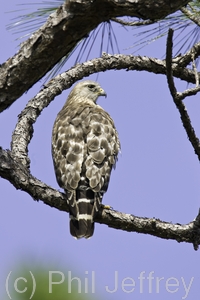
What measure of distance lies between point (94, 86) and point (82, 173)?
2.71m

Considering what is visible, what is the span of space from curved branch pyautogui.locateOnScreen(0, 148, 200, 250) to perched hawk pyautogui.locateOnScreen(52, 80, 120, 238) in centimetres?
34

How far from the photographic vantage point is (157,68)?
20.5 feet

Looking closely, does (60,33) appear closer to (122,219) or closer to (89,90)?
(122,219)

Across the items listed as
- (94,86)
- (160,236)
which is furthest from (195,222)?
(94,86)

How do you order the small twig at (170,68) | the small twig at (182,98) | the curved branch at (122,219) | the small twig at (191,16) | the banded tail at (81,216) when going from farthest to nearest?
1. the small twig at (191,16)
2. the banded tail at (81,216)
3. the curved branch at (122,219)
4. the small twig at (182,98)
5. the small twig at (170,68)

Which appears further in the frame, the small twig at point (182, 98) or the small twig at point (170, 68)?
the small twig at point (182, 98)

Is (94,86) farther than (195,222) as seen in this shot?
Yes

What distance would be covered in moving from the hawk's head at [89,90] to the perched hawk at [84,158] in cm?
119

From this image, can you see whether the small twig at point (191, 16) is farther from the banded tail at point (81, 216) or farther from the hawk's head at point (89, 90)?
the hawk's head at point (89, 90)

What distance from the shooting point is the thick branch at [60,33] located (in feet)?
10.00

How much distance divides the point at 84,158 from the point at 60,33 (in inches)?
99.9

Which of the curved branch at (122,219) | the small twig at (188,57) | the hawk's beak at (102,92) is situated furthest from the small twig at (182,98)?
the hawk's beak at (102,92)

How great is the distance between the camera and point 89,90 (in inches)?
310

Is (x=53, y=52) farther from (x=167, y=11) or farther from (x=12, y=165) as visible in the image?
(x=12, y=165)
